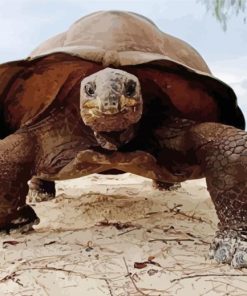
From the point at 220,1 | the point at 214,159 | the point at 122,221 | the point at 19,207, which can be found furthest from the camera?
the point at 220,1

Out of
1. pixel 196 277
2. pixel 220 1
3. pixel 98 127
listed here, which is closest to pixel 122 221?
pixel 98 127

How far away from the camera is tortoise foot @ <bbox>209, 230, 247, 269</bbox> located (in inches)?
94.7

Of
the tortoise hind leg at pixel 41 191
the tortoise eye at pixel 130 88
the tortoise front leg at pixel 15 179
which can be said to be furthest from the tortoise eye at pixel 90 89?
the tortoise hind leg at pixel 41 191

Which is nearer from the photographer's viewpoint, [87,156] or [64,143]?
[87,156]

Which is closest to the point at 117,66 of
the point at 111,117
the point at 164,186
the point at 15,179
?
the point at 111,117

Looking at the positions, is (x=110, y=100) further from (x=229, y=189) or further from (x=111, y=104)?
(x=229, y=189)

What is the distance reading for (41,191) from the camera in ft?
14.4

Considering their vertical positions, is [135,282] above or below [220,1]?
below

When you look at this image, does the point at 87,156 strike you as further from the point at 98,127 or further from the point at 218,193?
the point at 218,193

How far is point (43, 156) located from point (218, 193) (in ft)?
3.31

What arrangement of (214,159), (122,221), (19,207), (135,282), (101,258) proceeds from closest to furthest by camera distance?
(135,282) < (101,258) < (214,159) < (19,207) < (122,221)

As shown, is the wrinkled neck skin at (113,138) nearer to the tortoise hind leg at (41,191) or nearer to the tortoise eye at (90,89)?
the tortoise eye at (90,89)

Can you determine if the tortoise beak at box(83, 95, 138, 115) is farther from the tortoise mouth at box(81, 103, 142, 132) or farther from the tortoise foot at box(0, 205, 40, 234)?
the tortoise foot at box(0, 205, 40, 234)

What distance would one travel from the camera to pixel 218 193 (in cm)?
265
